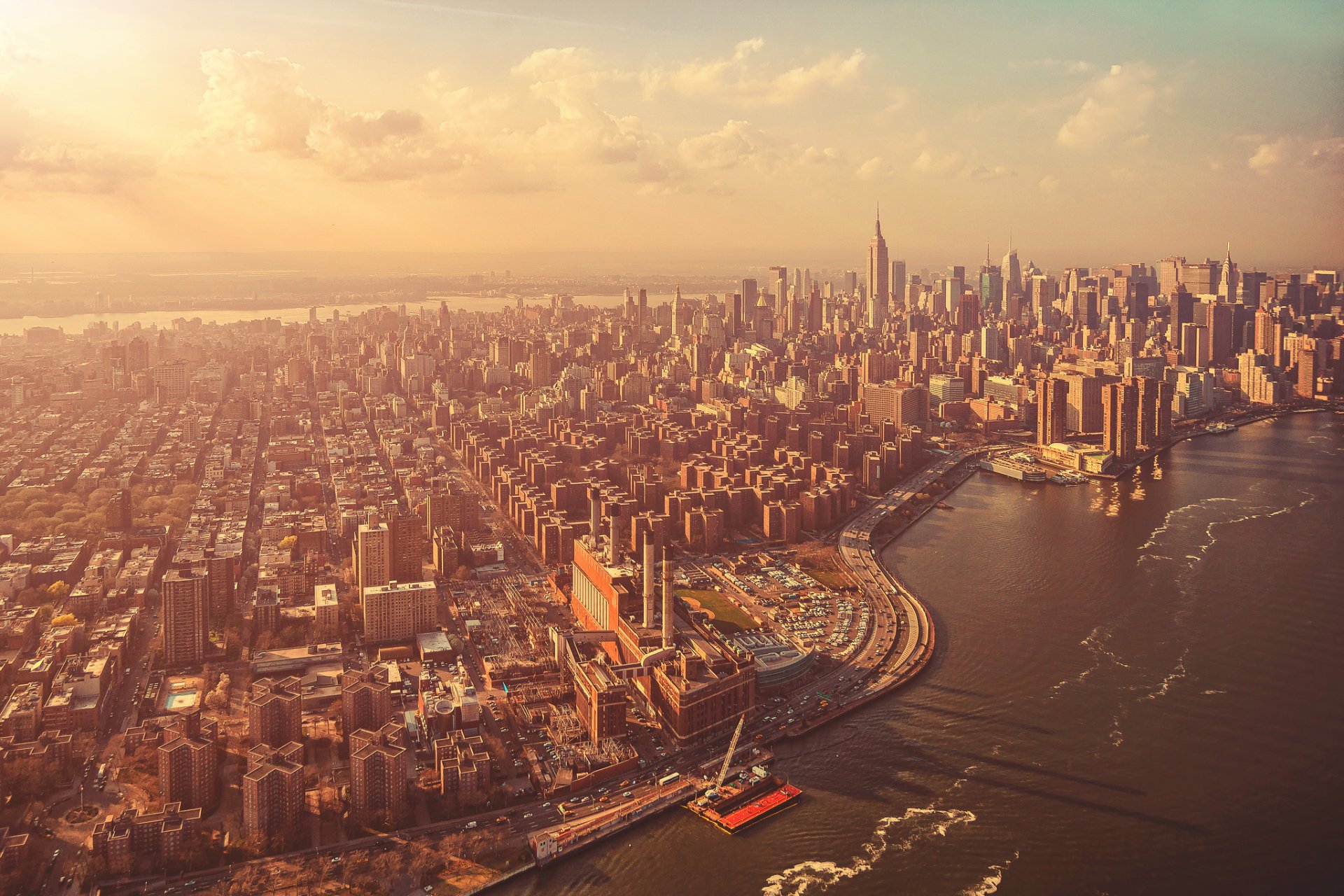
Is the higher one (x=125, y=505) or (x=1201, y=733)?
(x=125, y=505)

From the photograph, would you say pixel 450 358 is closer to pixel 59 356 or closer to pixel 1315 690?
pixel 59 356

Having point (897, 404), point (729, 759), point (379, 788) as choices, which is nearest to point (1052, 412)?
point (897, 404)

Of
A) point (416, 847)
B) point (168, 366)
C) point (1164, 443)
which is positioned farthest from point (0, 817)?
point (1164, 443)

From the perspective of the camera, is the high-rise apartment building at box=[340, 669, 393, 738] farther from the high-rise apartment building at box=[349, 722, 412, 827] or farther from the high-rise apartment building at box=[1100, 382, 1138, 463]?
the high-rise apartment building at box=[1100, 382, 1138, 463]

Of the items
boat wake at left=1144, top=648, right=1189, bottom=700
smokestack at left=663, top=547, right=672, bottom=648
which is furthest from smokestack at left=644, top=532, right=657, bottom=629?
boat wake at left=1144, top=648, right=1189, bottom=700

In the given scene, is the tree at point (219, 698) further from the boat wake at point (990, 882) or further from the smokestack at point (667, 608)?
the boat wake at point (990, 882)

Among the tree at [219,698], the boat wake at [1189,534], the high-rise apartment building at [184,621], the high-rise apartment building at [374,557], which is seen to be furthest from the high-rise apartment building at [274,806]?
the boat wake at [1189,534]
